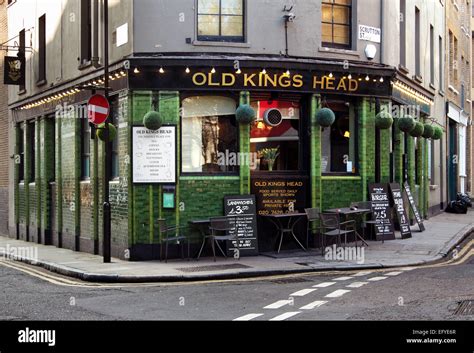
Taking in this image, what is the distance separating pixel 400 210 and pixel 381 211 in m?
1.11

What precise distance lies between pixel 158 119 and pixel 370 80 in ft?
18.8

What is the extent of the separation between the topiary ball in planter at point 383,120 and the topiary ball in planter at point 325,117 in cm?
161

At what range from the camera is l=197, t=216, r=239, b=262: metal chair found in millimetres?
16469

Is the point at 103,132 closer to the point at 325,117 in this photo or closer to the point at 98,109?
the point at 98,109

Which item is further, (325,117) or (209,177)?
(325,117)

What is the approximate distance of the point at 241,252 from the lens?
17.0m

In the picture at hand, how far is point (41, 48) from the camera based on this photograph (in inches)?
952

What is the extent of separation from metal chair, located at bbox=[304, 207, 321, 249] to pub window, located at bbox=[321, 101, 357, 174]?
1.36 meters

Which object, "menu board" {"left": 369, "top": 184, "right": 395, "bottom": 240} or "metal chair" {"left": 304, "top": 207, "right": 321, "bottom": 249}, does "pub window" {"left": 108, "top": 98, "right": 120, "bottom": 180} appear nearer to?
"metal chair" {"left": 304, "top": 207, "right": 321, "bottom": 249}

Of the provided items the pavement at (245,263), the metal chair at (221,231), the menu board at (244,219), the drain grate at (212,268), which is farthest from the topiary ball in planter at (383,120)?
the drain grate at (212,268)

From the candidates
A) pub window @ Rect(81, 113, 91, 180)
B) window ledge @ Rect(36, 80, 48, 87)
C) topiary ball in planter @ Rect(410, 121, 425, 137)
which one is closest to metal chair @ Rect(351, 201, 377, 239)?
topiary ball in planter @ Rect(410, 121, 425, 137)

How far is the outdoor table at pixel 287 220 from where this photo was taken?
17375 millimetres

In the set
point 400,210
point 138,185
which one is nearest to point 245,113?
point 138,185
